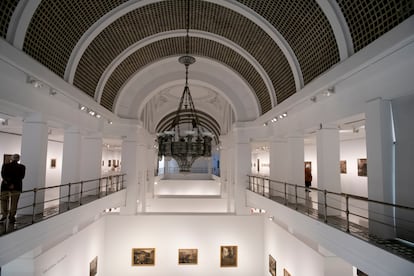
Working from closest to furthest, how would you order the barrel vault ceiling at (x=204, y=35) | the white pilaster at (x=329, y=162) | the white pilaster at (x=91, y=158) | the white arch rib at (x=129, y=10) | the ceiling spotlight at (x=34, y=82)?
the barrel vault ceiling at (x=204, y=35) < the ceiling spotlight at (x=34, y=82) < the white pilaster at (x=329, y=162) < the white arch rib at (x=129, y=10) < the white pilaster at (x=91, y=158)

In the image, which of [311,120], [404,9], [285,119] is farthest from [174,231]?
[404,9]

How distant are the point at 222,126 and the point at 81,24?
1359cm

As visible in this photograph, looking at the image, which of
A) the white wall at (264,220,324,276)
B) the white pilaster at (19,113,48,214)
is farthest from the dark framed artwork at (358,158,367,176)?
the white pilaster at (19,113,48,214)

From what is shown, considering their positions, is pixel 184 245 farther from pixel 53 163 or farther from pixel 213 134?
pixel 53 163

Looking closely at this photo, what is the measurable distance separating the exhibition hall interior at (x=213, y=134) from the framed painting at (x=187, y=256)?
0.10m

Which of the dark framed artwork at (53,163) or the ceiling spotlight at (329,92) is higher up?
the ceiling spotlight at (329,92)

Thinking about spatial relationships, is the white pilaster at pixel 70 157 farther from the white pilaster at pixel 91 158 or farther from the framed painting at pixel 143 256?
the framed painting at pixel 143 256

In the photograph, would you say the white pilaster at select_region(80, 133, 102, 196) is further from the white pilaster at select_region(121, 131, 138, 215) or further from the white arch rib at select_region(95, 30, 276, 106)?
the white arch rib at select_region(95, 30, 276, 106)

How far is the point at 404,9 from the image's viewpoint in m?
4.56

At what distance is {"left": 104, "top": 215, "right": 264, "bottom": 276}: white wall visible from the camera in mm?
12734

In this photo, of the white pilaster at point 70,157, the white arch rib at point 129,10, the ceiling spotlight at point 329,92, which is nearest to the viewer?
the ceiling spotlight at point 329,92

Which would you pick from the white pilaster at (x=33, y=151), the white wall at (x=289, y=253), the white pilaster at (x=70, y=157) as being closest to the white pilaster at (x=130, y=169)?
the white pilaster at (x=70, y=157)

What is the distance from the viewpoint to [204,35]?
34.9ft

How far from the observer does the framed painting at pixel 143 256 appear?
1267 centimetres
